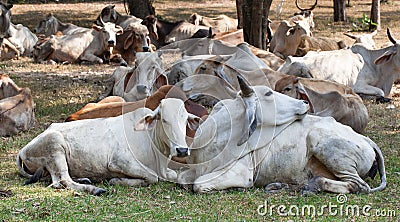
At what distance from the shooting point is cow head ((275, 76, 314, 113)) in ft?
30.6

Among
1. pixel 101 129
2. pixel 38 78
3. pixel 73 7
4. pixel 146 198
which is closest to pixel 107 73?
pixel 38 78

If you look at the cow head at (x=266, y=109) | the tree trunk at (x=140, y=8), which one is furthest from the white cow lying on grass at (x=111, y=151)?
the tree trunk at (x=140, y=8)

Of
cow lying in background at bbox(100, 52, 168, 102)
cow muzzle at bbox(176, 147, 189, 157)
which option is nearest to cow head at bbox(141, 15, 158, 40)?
→ cow lying in background at bbox(100, 52, 168, 102)

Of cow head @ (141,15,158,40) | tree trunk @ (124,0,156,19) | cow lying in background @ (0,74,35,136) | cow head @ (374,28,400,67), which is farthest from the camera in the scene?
tree trunk @ (124,0,156,19)

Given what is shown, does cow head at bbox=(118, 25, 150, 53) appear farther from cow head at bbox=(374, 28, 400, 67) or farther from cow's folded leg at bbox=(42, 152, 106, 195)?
cow's folded leg at bbox=(42, 152, 106, 195)

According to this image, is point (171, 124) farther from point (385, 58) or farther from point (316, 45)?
point (316, 45)

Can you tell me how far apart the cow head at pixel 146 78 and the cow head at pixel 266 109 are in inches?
136

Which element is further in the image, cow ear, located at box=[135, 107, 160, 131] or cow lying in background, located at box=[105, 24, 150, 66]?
cow lying in background, located at box=[105, 24, 150, 66]

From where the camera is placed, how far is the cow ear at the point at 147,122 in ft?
23.2

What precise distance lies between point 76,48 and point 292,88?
832 cm

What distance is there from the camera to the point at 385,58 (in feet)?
41.2

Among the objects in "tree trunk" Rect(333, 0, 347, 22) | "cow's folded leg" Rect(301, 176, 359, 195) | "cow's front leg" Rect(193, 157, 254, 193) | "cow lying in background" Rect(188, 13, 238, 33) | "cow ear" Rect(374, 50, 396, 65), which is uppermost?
"cow's front leg" Rect(193, 157, 254, 193)

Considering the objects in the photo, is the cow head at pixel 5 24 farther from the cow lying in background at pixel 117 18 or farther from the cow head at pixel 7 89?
the cow head at pixel 7 89

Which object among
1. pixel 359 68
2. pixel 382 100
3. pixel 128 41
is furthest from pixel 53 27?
pixel 382 100
